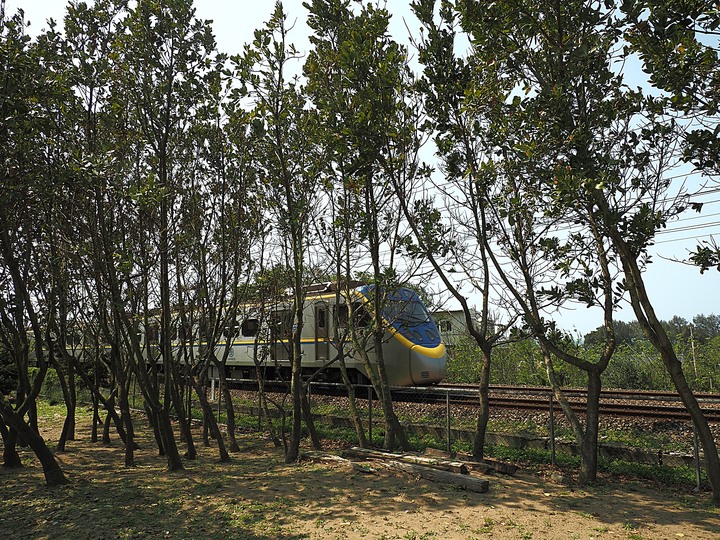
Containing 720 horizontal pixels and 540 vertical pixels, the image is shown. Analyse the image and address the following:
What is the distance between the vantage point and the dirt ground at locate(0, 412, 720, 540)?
508 centimetres

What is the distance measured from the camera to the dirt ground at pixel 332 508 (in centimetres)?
508

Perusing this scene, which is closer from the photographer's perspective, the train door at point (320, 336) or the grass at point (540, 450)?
the grass at point (540, 450)

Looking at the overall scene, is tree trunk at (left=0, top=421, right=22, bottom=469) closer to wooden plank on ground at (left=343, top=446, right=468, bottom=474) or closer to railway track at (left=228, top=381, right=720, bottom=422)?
railway track at (left=228, top=381, right=720, bottom=422)

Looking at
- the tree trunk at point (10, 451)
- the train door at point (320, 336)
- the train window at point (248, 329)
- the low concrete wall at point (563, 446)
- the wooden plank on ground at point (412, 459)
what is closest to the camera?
the wooden plank on ground at point (412, 459)

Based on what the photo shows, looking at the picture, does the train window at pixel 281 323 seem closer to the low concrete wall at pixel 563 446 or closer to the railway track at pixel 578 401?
the railway track at pixel 578 401

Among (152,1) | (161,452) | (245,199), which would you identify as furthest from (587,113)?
(161,452)

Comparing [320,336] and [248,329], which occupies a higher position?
[248,329]

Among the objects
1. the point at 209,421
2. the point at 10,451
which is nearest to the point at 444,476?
the point at 209,421

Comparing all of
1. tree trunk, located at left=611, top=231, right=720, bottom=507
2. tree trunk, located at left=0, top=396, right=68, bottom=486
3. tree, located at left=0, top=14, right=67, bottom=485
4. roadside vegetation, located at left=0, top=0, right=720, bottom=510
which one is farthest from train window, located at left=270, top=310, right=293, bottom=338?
tree trunk, located at left=611, top=231, right=720, bottom=507

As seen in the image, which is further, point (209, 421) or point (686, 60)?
point (209, 421)

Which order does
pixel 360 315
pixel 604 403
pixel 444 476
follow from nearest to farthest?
1. pixel 444 476
2. pixel 604 403
3. pixel 360 315

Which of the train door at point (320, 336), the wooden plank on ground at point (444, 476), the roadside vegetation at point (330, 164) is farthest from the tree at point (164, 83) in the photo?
the train door at point (320, 336)

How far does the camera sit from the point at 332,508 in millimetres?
5875

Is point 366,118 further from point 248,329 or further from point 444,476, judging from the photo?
point 248,329
